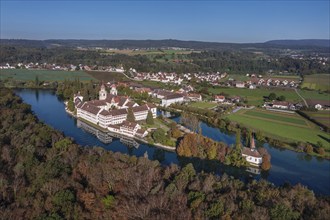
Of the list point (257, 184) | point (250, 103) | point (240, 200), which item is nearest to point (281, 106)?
point (250, 103)

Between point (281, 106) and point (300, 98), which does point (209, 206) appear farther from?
point (300, 98)

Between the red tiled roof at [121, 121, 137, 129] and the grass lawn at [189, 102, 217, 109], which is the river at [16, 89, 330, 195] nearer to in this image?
the red tiled roof at [121, 121, 137, 129]

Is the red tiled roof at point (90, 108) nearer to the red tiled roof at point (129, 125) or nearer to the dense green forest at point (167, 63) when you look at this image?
the red tiled roof at point (129, 125)

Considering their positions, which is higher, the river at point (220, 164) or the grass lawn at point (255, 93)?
the grass lawn at point (255, 93)

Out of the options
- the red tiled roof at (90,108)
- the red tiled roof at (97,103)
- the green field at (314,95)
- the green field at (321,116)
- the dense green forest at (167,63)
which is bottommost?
the green field at (321,116)

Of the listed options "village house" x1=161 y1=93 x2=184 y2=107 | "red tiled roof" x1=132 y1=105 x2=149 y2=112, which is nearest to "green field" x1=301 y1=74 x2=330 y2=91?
"village house" x1=161 y1=93 x2=184 y2=107

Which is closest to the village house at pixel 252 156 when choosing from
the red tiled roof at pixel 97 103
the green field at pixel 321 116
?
the green field at pixel 321 116
